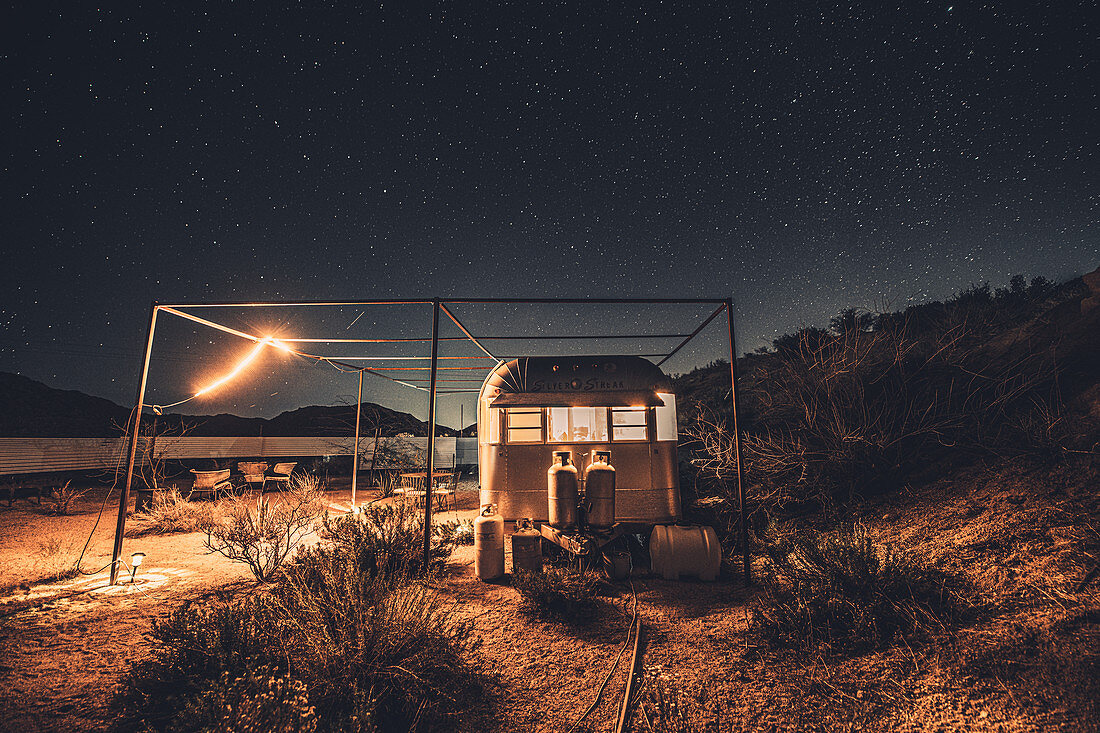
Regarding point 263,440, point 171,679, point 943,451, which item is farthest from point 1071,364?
point 263,440

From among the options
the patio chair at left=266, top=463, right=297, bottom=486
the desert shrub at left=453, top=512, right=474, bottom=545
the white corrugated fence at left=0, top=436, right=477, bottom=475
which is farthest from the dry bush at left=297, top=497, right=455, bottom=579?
the patio chair at left=266, top=463, right=297, bottom=486

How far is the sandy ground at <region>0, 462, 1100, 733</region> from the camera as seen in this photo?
10.3 ft

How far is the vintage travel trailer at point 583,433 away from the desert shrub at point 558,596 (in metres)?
2.03

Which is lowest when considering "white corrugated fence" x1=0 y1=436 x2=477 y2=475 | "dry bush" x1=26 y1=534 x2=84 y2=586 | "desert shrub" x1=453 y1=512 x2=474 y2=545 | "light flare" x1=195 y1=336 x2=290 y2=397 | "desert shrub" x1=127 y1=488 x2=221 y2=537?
"desert shrub" x1=453 y1=512 x2=474 y2=545

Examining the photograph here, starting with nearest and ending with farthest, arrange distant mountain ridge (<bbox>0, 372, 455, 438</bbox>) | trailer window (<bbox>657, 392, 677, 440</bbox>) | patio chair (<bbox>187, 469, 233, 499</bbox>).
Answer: trailer window (<bbox>657, 392, 677, 440</bbox>) < patio chair (<bbox>187, 469, 233, 499</bbox>) < distant mountain ridge (<bbox>0, 372, 455, 438</bbox>)

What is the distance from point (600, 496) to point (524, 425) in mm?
2041

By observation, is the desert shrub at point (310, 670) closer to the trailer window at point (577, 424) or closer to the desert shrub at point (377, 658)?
the desert shrub at point (377, 658)

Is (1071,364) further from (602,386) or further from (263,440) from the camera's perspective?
(263,440)

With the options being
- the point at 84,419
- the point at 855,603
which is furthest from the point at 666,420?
the point at 84,419

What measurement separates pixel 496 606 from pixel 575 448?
9.99ft

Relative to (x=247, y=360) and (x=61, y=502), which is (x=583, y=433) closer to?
(x=247, y=360)

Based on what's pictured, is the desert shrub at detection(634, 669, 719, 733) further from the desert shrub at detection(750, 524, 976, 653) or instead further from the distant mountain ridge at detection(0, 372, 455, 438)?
the distant mountain ridge at detection(0, 372, 455, 438)

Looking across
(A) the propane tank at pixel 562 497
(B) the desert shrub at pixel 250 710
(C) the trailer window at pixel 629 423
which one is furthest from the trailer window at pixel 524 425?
(B) the desert shrub at pixel 250 710

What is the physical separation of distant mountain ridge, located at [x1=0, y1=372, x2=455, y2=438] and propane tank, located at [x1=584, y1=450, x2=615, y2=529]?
19.6 meters
